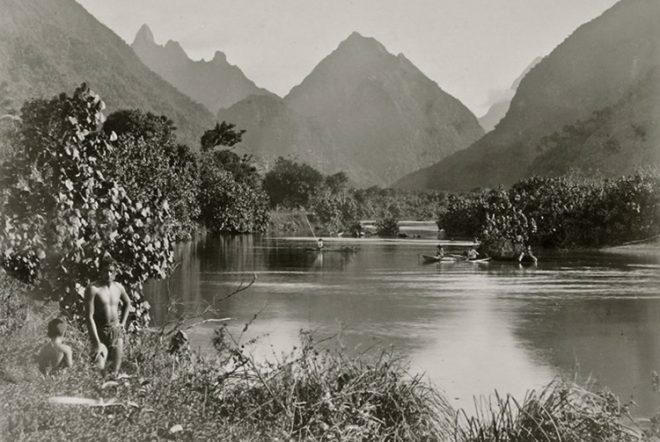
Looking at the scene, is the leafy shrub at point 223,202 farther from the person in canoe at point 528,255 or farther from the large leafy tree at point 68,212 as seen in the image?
the large leafy tree at point 68,212

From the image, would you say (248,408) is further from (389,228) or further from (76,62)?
(76,62)

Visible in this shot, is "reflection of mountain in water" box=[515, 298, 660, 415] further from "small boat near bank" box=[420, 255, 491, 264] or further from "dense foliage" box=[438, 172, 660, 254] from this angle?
"dense foliage" box=[438, 172, 660, 254]

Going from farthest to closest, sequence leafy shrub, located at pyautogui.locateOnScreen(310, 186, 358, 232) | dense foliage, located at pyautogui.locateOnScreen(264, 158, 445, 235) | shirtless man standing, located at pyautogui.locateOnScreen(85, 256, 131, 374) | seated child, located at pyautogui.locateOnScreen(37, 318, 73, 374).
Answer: dense foliage, located at pyautogui.locateOnScreen(264, 158, 445, 235) < leafy shrub, located at pyautogui.locateOnScreen(310, 186, 358, 232) < shirtless man standing, located at pyautogui.locateOnScreen(85, 256, 131, 374) < seated child, located at pyautogui.locateOnScreen(37, 318, 73, 374)

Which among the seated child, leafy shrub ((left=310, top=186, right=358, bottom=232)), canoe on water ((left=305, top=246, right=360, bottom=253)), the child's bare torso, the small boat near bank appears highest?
leafy shrub ((left=310, top=186, right=358, bottom=232))

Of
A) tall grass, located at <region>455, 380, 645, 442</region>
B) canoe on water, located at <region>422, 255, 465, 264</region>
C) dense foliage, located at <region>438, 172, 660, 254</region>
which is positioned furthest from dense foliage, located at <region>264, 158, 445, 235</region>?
tall grass, located at <region>455, 380, 645, 442</region>

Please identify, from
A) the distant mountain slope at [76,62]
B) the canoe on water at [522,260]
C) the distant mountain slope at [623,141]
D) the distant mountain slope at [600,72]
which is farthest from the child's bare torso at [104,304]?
the distant mountain slope at [600,72]

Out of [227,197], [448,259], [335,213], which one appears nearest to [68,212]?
[448,259]

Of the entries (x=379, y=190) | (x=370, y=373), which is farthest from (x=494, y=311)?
(x=379, y=190)

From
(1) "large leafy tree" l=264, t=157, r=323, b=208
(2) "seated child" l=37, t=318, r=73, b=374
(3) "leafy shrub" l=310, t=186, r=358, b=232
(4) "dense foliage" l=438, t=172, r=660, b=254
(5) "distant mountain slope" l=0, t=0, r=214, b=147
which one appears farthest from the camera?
(5) "distant mountain slope" l=0, t=0, r=214, b=147
